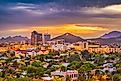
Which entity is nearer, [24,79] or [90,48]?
[24,79]

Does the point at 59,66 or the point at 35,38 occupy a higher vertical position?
the point at 59,66

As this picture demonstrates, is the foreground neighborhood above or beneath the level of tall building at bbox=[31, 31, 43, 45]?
above

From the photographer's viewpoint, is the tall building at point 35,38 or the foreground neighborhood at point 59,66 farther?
the tall building at point 35,38

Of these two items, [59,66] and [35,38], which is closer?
[59,66]

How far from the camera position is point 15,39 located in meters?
52.0

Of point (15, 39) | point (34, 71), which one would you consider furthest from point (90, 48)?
point (34, 71)

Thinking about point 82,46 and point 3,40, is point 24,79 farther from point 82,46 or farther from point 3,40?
point 3,40

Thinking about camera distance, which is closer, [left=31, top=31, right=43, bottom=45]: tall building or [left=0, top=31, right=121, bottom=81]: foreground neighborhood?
[left=0, top=31, right=121, bottom=81]: foreground neighborhood

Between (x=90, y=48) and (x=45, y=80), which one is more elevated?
(x=45, y=80)

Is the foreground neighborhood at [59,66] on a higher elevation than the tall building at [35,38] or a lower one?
higher

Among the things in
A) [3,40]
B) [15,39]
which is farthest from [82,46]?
[15,39]

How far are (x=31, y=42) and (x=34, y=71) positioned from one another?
28.6 metres

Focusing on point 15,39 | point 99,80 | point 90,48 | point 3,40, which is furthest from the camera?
point 15,39

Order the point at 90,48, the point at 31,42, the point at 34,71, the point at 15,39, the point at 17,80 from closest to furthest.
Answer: the point at 17,80 → the point at 34,71 → the point at 90,48 → the point at 31,42 → the point at 15,39
